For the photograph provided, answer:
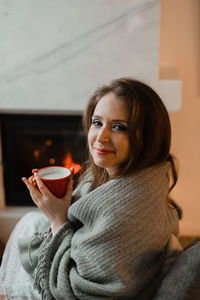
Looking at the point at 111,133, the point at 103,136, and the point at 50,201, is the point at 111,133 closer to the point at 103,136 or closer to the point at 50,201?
the point at 103,136

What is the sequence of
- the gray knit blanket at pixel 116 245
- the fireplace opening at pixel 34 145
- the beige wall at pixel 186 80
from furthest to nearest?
the fireplace opening at pixel 34 145 → the beige wall at pixel 186 80 → the gray knit blanket at pixel 116 245

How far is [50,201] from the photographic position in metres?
0.94

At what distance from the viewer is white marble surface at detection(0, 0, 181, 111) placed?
151cm

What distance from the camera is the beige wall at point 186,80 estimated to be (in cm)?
171

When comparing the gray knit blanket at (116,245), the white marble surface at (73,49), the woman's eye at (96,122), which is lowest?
the gray knit blanket at (116,245)

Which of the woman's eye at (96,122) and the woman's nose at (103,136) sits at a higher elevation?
the woman's eye at (96,122)

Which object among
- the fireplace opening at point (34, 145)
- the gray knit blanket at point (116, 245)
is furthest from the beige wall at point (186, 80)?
the gray knit blanket at point (116, 245)

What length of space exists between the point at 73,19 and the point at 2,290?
1.21m

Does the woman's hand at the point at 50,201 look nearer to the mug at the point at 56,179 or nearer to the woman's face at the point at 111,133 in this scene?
the mug at the point at 56,179

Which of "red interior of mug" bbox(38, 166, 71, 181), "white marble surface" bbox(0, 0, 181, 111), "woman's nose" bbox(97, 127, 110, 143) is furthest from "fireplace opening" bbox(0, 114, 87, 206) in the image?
"woman's nose" bbox(97, 127, 110, 143)

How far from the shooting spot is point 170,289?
2.51 feet

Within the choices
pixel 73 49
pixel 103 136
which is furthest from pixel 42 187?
pixel 73 49

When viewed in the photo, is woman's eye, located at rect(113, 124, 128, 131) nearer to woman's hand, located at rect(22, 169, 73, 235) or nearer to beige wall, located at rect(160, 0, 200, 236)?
woman's hand, located at rect(22, 169, 73, 235)

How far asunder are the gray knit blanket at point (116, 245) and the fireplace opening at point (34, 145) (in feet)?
3.30
